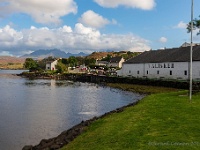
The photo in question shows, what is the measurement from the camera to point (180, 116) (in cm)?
1720

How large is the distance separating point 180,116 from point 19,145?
10.8 meters

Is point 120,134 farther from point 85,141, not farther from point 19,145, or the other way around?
point 19,145

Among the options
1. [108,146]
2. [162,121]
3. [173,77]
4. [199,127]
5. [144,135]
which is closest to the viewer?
[108,146]

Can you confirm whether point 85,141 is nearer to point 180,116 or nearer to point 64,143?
point 64,143

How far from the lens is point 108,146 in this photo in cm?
1223

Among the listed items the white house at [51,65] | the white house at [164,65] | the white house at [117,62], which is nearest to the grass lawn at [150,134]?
the white house at [164,65]

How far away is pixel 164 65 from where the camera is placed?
73.9 metres

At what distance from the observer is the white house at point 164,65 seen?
2603 inches

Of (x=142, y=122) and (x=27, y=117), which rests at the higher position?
(x=142, y=122)

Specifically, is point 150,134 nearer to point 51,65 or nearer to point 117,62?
point 117,62

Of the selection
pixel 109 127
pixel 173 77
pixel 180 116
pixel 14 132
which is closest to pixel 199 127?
pixel 180 116

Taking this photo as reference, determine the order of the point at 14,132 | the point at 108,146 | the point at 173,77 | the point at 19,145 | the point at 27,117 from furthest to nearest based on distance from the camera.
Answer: the point at 173,77
the point at 27,117
the point at 14,132
the point at 19,145
the point at 108,146

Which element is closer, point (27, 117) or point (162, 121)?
point (162, 121)

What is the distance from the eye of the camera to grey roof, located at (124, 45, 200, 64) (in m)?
66.9
